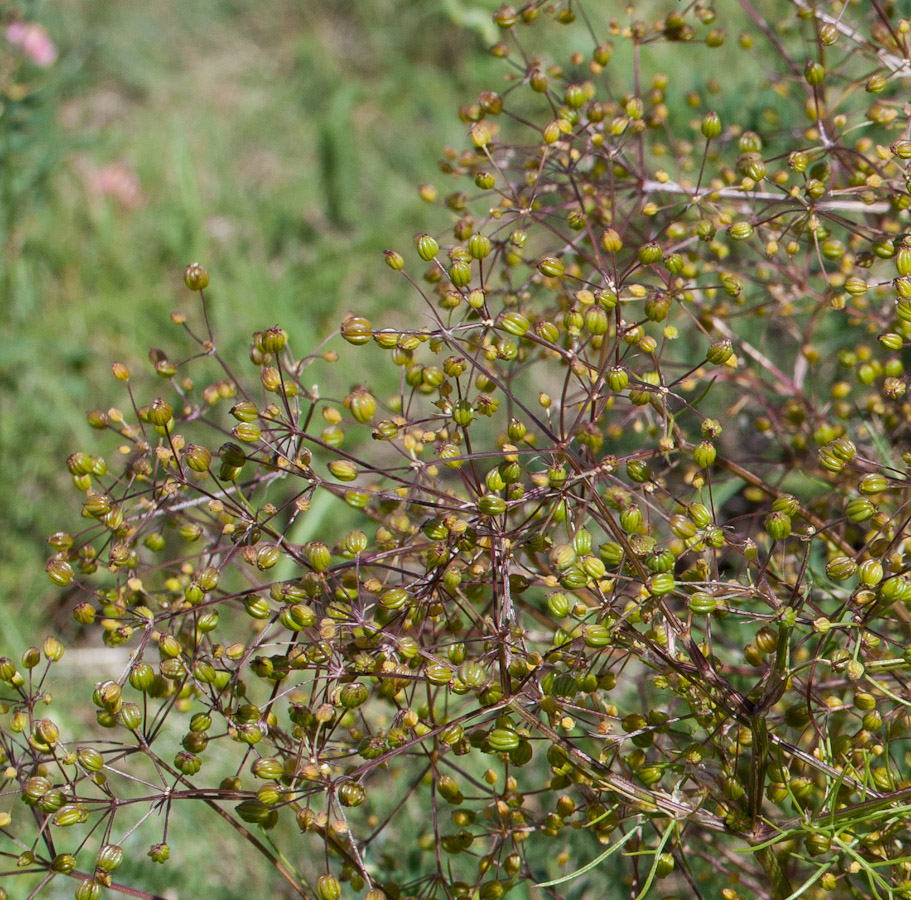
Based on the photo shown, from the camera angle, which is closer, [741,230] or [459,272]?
[459,272]

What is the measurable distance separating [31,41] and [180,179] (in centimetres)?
70

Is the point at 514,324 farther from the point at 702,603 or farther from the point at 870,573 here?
the point at 870,573

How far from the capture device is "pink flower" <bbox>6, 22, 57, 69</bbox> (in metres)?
3.63

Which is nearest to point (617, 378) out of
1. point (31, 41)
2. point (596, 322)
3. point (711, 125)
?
point (596, 322)

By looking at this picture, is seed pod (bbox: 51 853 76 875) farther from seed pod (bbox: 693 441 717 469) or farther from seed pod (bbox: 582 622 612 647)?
seed pod (bbox: 693 441 717 469)

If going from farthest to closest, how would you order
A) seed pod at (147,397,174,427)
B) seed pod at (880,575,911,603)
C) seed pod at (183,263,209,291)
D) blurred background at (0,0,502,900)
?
1. blurred background at (0,0,502,900)
2. seed pod at (183,263,209,291)
3. seed pod at (147,397,174,427)
4. seed pod at (880,575,911,603)

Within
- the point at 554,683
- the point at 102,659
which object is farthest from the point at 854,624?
the point at 102,659

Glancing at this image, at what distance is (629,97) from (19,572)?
235 cm

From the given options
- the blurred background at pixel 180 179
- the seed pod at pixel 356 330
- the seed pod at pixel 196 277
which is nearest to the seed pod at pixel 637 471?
the seed pod at pixel 356 330

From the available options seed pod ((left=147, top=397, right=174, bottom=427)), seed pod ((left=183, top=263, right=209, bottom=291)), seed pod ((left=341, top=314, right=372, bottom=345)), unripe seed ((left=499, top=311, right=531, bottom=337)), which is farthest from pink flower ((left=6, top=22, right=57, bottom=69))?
unripe seed ((left=499, top=311, right=531, bottom=337))

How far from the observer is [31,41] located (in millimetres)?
3734

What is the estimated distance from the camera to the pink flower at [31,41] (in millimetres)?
3631

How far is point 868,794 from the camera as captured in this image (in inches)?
46.9

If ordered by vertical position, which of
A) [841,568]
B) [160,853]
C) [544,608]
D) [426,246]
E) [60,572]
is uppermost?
[426,246]
